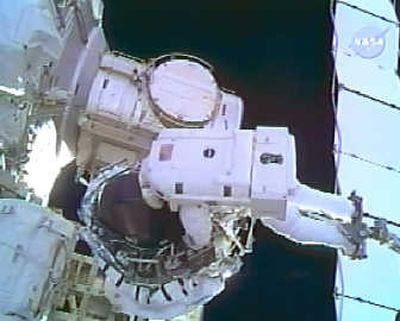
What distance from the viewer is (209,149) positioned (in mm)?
3680

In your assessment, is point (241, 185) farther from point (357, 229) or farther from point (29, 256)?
point (29, 256)

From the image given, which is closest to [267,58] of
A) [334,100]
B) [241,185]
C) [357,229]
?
[334,100]

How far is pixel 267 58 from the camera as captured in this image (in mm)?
5965

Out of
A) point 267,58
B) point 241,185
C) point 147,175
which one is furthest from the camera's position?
point 267,58

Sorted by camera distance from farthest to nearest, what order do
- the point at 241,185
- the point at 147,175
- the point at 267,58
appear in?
the point at 267,58 → the point at 147,175 → the point at 241,185

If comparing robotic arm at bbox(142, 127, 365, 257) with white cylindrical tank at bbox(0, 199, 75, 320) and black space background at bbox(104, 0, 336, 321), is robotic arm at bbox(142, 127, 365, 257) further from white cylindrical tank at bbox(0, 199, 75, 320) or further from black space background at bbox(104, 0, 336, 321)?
black space background at bbox(104, 0, 336, 321)

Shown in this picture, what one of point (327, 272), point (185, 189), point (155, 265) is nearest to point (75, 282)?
point (155, 265)

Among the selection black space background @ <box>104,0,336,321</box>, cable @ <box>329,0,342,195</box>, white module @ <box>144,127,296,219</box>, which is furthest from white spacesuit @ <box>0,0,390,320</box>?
cable @ <box>329,0,342,195</box>

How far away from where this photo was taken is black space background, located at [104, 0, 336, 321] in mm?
5719

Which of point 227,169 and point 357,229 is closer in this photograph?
point 227,169

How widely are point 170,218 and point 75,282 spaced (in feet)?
2.66

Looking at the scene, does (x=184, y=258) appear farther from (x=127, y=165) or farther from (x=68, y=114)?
(x=68, y=114)

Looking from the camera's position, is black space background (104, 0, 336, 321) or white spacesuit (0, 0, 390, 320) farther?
black space background (104, 0, 336, 321)

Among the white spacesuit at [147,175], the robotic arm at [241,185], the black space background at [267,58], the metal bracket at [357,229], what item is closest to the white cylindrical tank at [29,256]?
the white spacesuit at [147,175]
